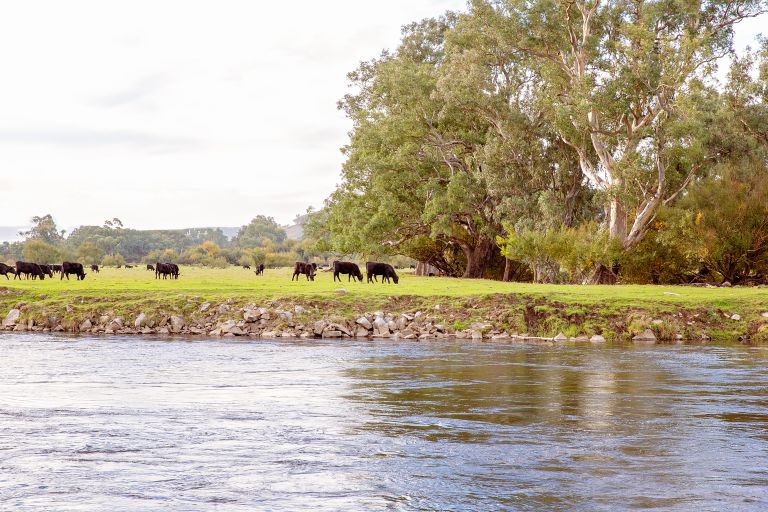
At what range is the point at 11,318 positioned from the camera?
32688 mm

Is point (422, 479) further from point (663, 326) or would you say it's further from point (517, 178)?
point (517, 178)

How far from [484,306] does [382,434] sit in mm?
19395

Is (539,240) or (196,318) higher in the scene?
(539,240)

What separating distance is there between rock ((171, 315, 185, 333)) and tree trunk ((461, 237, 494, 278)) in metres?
33.7

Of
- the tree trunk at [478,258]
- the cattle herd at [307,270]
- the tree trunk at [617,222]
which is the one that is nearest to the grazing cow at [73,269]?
the cattle herd at [307,270]

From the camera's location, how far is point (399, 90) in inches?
2234

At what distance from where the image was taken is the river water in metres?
8.41

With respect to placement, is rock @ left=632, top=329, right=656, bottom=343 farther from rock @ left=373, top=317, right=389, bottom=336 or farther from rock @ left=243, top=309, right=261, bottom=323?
rock @ left=243, top=309, right=261, bottom=323

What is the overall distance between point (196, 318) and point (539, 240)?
78.4ft

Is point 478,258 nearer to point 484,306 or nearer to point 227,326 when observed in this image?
point 484,306

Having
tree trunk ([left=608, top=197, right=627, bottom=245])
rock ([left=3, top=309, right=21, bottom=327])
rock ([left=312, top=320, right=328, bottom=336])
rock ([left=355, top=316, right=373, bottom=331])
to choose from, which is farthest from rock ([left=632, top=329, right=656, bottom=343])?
rock ([left=3, top=309, right=21, bottom=327])

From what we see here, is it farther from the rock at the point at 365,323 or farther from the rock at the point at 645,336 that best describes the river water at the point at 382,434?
the rock at the point at 365,323

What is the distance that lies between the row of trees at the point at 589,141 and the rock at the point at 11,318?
2777 cm

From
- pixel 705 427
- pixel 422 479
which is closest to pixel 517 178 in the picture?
pixel 705 427
